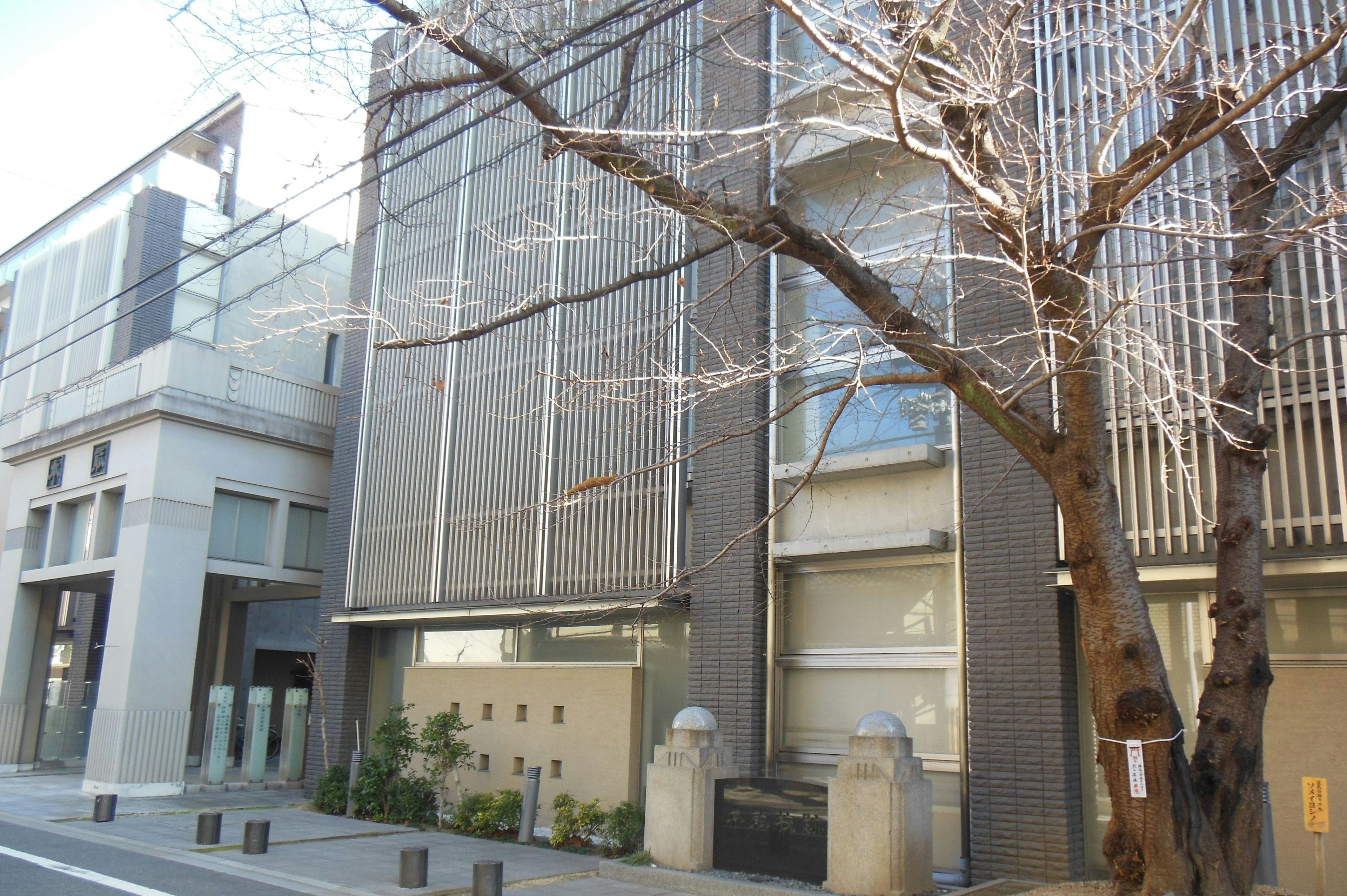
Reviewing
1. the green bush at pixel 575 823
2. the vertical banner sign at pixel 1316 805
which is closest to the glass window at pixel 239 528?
the green bush at pixel 575 823

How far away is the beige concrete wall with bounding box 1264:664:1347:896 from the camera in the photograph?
9727 mm

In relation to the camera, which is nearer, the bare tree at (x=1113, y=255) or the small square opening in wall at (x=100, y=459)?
the bare tree at (x=1113, y=255)

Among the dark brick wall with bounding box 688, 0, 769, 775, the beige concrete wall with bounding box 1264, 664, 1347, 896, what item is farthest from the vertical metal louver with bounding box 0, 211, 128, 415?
the beige concrete wall with bounding box 1264, 664, 1347, 896

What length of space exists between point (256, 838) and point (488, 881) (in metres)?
4.66

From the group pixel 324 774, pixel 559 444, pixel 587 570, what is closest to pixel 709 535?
pixel 587 570

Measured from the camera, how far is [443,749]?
50.0 ft

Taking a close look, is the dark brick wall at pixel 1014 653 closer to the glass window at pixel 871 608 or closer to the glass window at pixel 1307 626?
the glass window at pixel 871 608

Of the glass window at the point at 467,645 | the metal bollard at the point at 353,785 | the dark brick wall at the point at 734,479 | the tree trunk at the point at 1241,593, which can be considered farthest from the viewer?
the glass window at the point at 467,645

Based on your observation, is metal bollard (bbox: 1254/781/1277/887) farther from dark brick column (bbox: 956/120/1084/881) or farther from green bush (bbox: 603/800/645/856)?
green bush (bbox: 603/800/645/856)

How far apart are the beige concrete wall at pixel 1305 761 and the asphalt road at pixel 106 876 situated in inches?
385

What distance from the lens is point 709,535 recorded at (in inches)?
543

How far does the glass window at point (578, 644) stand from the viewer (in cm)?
1520

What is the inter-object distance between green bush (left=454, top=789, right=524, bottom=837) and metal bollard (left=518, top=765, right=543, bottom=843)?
1.14 feet

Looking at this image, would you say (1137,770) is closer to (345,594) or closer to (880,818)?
(880,818)
